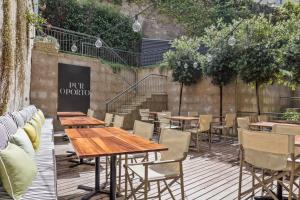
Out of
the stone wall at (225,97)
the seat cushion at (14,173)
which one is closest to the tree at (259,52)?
the stone wall at (225,97)

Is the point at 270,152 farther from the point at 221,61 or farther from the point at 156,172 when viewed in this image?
the point at 221,61

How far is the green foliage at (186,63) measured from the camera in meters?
9.71

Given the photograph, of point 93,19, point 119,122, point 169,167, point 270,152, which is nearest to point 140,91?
point 93,19

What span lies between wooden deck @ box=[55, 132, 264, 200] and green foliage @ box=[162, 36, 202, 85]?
4085 mm

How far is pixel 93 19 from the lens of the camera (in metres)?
13.3

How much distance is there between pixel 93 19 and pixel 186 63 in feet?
19.6

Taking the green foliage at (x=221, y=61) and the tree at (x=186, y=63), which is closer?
the green foliage at (x=221, y=61)

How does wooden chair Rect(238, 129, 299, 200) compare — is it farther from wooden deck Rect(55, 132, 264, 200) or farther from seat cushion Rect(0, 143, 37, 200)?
seat cushion Rect(0, 143, 37, 200)

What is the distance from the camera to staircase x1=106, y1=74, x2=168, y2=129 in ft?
34.2

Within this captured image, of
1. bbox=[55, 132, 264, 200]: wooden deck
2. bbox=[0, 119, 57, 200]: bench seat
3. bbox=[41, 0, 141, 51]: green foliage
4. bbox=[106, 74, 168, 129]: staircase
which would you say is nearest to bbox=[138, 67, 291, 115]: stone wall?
bbox=[106, 74, 168, 129]: staircase

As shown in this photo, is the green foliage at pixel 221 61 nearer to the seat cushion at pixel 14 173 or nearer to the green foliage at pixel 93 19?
the green foliage at pixel 93 19

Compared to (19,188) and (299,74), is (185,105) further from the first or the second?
(19,188)

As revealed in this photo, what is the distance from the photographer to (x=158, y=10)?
15.2 meters

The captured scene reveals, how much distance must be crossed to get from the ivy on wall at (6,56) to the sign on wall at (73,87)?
17.6 feet
